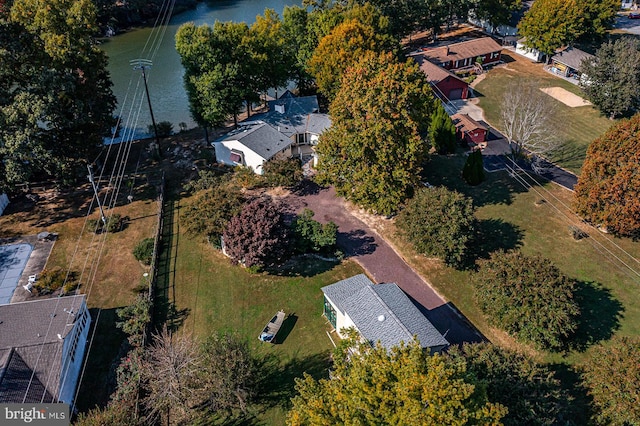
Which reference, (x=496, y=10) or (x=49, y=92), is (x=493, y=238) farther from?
(x=496, y=10)

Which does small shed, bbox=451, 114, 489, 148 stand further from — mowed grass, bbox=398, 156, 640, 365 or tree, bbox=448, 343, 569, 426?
tree, bbox=448, 343, 569, 426

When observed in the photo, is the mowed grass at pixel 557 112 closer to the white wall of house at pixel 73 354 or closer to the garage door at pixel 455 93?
the garage door at pixel 455 93

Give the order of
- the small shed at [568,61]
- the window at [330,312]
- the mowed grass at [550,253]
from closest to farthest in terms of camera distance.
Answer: the window at [330,312] < the mowed grass at [550,253] < the small shed at [568,61]

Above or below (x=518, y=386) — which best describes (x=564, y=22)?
above

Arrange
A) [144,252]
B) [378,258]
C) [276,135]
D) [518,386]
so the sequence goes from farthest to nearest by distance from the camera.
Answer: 1. [276,135]
2. [378,258]
3. [144,252]
4. [518,386]

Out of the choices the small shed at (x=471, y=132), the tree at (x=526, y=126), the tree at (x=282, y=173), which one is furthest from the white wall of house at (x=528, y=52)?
the tree at (x=282, y=173)

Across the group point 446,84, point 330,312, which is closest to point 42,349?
point 330,312

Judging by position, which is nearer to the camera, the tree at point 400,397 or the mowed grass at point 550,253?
the tree at point 400,397
